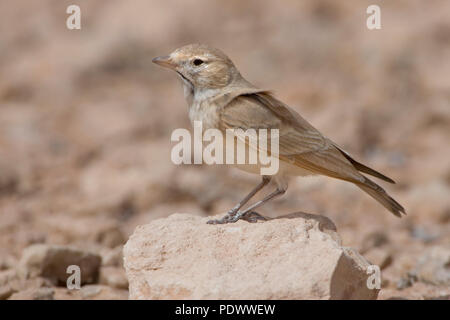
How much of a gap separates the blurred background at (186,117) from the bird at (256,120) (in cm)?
123

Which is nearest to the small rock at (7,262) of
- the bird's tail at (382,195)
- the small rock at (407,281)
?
the bird's tail at (382,195)

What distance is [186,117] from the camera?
465 inches

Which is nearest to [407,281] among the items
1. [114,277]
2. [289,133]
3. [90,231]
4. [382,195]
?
[382,195]

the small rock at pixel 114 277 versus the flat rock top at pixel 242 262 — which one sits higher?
the flat rock top at pixel 242 262

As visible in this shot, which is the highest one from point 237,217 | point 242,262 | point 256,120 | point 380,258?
point 256,120

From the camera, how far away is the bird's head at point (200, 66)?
573 centimetres

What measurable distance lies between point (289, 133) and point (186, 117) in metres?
6.38

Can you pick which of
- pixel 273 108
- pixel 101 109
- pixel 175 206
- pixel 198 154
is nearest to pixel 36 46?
pixel 101 109

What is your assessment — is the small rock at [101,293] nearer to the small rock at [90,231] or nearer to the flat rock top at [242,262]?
the flat rock top at [242,262]

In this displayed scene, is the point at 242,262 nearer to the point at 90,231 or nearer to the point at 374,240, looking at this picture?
the point at 374,240

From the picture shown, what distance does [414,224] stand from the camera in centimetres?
853

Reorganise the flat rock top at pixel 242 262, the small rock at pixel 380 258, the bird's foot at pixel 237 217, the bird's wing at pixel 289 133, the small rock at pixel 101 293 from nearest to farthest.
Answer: the flat rock top at pixel 242 262 < the bird's foot at pixel 237 217 < the bird's wing at pixel 289 133 < the small rock at pixel 101 293 < the small rock at pixel 380 258

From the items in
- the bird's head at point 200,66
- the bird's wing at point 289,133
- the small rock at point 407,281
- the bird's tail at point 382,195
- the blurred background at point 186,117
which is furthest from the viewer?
the blurred background at point 186,117
